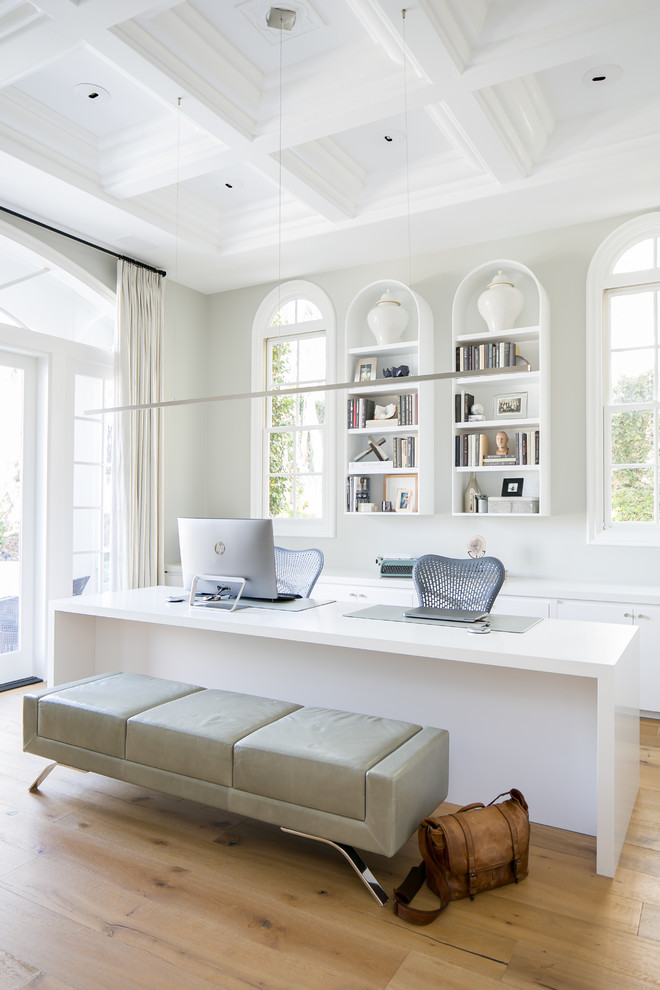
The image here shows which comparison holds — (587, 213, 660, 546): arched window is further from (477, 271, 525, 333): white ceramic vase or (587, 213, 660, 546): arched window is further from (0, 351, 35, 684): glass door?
(0, 351, 35, 684): glass door

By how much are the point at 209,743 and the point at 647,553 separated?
3064 millimetres

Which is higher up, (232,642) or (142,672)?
(232,642)

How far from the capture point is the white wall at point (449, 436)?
450 centimetres

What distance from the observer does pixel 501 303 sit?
4480mm

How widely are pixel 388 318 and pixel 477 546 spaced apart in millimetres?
1707

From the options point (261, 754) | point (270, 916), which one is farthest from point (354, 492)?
point (270, 916)

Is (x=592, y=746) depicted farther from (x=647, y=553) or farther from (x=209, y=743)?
(x=647, y=553)

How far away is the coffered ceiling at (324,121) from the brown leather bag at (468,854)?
9.68ft

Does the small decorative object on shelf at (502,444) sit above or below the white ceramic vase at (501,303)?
below

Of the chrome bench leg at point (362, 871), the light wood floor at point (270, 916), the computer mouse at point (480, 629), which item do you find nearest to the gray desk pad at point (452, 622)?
the computer mouse at point (480, 629)

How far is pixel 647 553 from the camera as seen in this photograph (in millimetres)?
4277

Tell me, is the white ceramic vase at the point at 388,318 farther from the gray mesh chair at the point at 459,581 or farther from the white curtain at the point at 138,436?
the gray mesh chair at the point at 459,581

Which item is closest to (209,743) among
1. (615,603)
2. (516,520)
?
(615,603)

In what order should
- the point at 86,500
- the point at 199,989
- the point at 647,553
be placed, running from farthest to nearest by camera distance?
the point at 86,500, the point at 647,553, the point at 199,989
